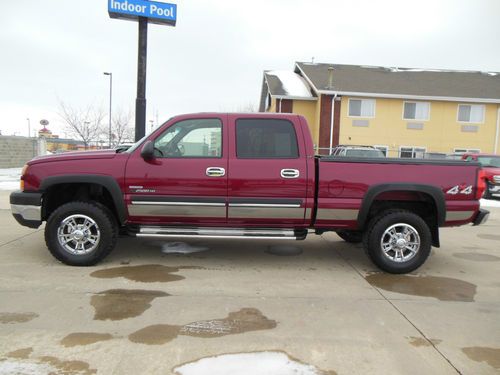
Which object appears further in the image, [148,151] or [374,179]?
[374,179]

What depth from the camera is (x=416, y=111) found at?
26094 mm

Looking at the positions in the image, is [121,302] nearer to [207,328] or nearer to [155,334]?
[155,334]

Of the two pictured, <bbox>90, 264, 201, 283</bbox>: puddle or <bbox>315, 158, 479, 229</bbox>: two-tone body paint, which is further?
<bbox>315, 158, 479, 229</bbox>: two-tone body paint

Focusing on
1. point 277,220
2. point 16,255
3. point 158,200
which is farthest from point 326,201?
point 16,255

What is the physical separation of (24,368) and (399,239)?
427 cm

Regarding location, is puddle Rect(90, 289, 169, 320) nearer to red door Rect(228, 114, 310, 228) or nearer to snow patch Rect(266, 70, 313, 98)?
red door Rect(228, 114, 310, 228)

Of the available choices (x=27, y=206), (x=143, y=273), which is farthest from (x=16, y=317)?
(x=27, y=206)

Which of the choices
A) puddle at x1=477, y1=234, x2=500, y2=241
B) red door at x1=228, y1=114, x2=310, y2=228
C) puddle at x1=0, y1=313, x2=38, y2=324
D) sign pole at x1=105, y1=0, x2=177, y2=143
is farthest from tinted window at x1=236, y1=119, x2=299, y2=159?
sign pole at x1=105, y1=0, x2=177, y2=143

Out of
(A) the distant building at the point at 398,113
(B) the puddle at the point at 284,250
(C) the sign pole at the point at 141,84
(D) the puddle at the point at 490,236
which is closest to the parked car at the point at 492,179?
(D) the puddle at the point at 490,236

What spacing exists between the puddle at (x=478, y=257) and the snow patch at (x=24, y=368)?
19.1 feet

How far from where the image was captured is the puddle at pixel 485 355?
327 cm

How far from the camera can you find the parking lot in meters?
3.20

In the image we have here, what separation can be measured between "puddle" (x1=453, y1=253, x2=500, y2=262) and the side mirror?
188 inches

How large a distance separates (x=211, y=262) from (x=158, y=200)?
1150mm
